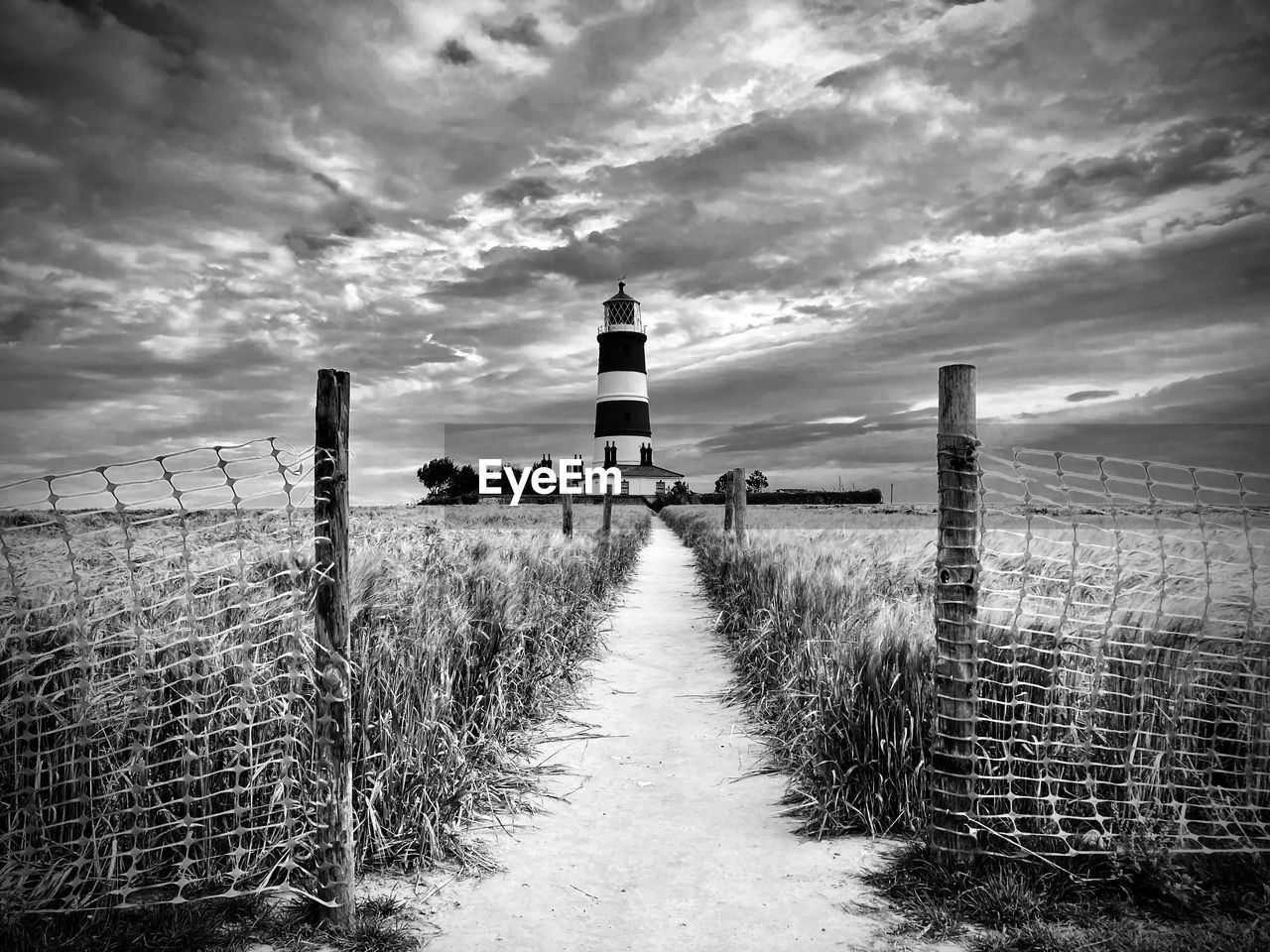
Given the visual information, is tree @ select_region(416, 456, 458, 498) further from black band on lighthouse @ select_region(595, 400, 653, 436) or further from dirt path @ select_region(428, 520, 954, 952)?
dirt path @ select_region(428, 520, 954, 952)

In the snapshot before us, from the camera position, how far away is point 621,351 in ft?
218

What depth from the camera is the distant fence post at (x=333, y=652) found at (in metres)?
3.35

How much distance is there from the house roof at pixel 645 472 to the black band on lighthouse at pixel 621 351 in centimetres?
921

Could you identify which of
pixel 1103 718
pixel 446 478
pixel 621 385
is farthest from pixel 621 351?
pixel 1103 718

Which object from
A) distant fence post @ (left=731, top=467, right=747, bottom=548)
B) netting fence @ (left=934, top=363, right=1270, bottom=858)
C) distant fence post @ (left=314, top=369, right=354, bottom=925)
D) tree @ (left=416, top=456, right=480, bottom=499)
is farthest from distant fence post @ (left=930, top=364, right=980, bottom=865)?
tree @ (left=416, top=456, right=480, bottom=499)

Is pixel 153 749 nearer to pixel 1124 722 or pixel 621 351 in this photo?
pixel 1124 722

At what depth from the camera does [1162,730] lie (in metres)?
4.21

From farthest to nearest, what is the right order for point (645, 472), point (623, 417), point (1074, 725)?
point (645, 472), point (623, 417), point (1074, 725)

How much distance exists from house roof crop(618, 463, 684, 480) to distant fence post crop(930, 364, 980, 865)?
6641 centimetres

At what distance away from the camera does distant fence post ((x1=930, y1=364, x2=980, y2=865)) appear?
3650 millimetres

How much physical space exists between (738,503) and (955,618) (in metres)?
13.7

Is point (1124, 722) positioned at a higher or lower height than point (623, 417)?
lower

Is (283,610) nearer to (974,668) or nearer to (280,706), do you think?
(280,706)

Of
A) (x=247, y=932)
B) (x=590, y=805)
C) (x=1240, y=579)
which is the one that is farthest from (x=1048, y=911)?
(x=1240, y=579)
